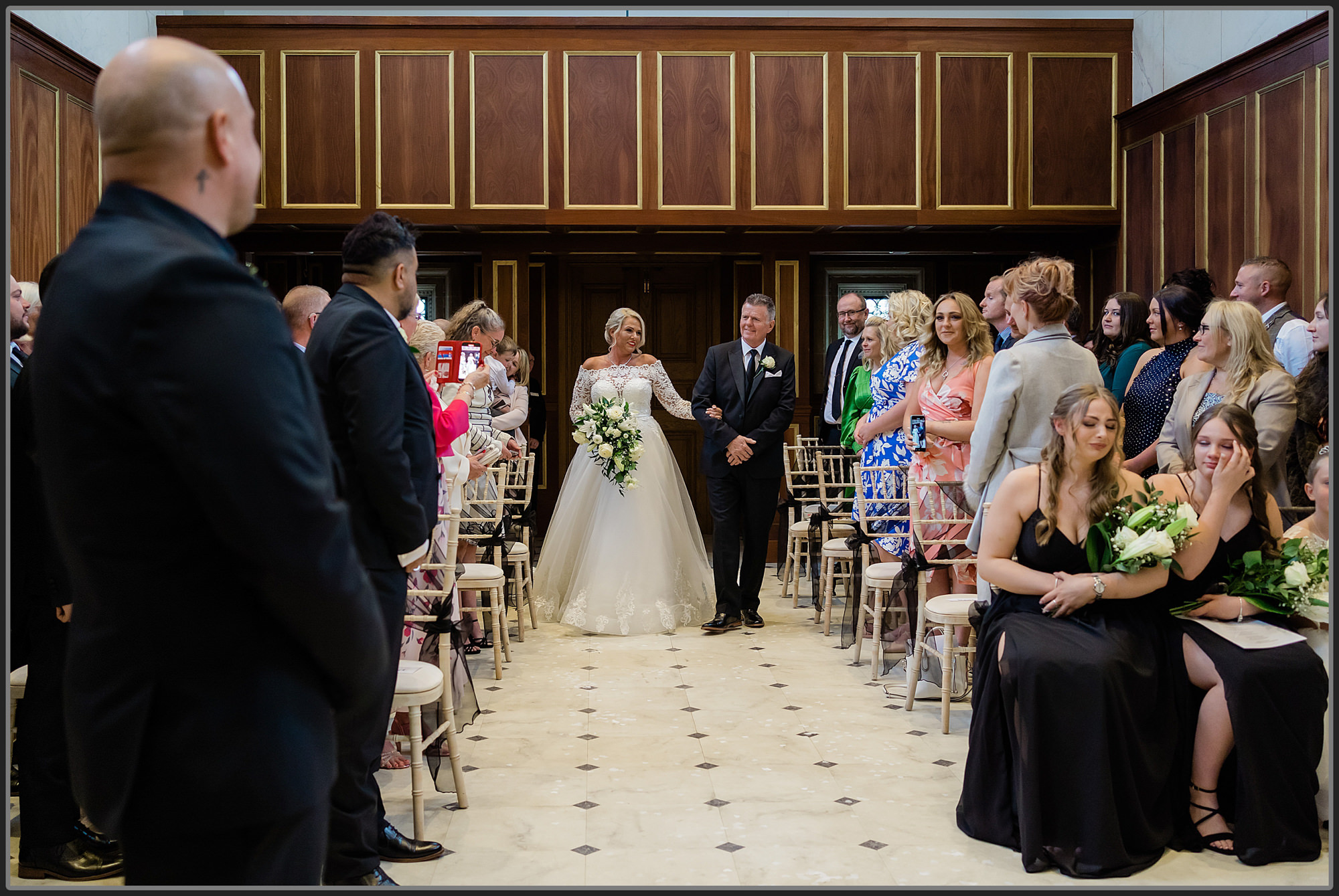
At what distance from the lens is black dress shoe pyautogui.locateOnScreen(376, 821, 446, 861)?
10.5 ft

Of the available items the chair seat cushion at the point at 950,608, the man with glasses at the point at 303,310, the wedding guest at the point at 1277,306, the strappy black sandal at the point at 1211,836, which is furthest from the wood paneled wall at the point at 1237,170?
the man with glasses at the point at 303,310

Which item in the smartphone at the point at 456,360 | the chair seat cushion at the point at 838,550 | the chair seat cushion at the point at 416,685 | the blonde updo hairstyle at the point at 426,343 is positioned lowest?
the chair seat cushion at the point at 416,685

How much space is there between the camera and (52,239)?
7316mm

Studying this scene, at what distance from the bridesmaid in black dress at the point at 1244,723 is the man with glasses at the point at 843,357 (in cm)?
379

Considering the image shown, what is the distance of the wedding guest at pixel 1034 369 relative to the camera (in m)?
4.04

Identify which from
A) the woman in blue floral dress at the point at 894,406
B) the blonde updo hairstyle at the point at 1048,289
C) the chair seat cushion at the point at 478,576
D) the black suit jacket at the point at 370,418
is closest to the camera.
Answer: the black suit jacket at the point at 370,418

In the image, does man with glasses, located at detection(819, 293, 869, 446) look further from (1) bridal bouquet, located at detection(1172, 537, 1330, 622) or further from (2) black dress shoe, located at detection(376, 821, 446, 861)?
(2) black dress shoe, located at detection(376, 821, 446, 861)

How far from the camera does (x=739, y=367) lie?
666 centimetres

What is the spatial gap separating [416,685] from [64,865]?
1.06 meters

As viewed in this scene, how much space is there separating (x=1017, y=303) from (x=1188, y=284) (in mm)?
→ 2111

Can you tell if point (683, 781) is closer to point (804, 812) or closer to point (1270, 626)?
point (804, 812)

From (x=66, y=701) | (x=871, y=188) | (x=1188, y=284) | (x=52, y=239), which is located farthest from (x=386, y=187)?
(x=66, y=701)

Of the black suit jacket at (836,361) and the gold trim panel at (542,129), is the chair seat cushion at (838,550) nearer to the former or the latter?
the black suit jacket at (836,361)

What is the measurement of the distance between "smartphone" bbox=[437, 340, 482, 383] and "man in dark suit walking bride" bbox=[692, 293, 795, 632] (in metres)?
2.57
